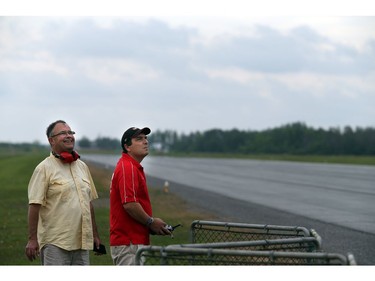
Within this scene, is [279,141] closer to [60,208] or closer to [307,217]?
[307,217]

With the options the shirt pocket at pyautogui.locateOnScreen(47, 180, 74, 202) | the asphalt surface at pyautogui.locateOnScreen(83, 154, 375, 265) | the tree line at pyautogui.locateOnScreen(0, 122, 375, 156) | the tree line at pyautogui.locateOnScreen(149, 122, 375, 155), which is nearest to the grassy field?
the asphalt surface at pyautogui.locateOnScreen(83, 154, 375, 265)

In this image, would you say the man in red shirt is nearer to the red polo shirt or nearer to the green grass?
the red polo shirt

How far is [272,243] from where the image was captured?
14.8 ft

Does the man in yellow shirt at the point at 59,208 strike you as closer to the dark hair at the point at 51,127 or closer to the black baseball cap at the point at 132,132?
the dark hair at the point at 51,127

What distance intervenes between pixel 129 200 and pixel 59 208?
0.61 m

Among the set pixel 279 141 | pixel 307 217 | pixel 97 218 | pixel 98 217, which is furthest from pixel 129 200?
pixel 279 141

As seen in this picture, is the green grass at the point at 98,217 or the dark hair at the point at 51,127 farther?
the green grass at the point at 98,217

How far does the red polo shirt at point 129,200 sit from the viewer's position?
5.21 m

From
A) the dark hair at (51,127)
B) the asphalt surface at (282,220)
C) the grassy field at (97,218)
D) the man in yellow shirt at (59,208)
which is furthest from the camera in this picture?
the asphalt surface at (282,220)

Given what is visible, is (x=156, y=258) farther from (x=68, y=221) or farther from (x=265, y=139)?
(x=265, y=139)

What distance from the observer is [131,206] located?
5168 mm

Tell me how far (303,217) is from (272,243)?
13015mm

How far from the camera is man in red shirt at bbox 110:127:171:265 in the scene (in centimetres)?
519

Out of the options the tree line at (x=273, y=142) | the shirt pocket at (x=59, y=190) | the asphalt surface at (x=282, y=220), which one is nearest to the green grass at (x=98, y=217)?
the asphalt surface at (x=282, y=220)
